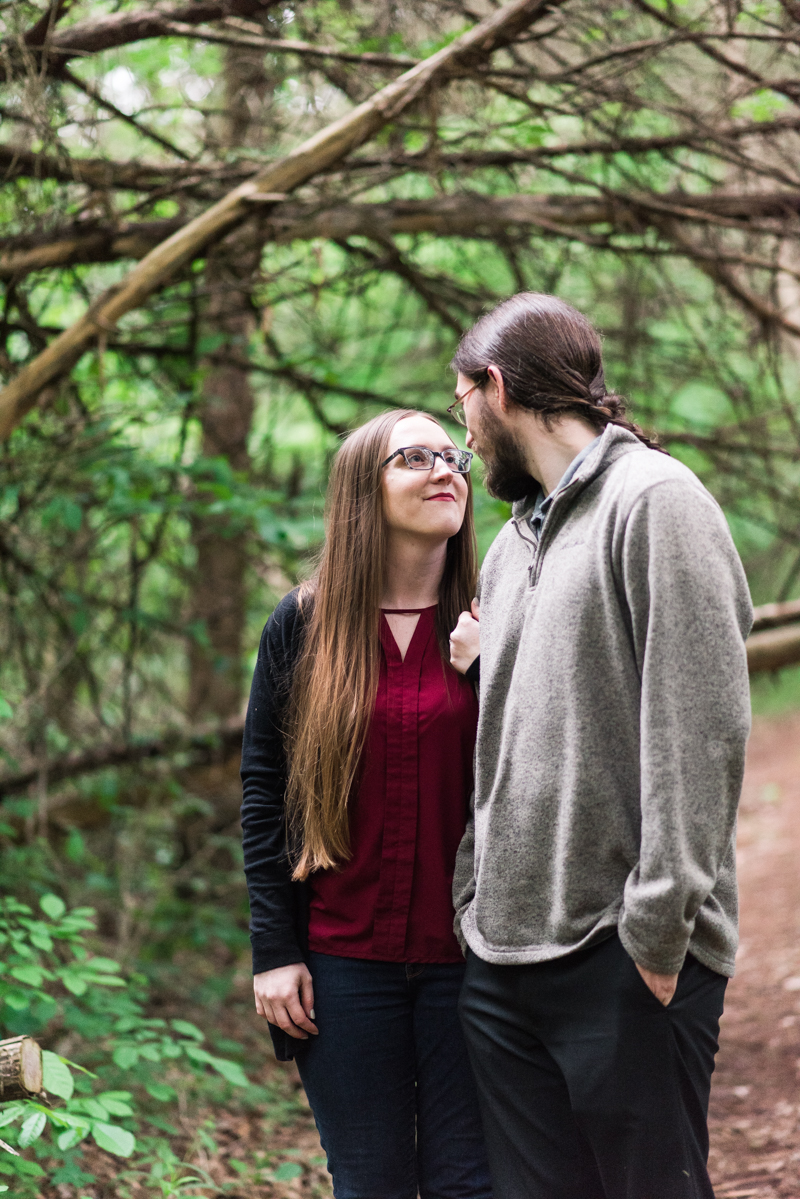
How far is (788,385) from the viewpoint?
27.6ft

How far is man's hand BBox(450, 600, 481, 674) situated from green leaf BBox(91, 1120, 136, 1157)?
127 centimetres

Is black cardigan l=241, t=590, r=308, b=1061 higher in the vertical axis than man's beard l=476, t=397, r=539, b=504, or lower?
lower

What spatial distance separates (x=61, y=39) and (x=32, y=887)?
2.97 metres

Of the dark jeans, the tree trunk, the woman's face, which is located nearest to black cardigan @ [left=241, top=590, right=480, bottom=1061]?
the dark jeans

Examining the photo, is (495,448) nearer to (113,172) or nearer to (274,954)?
→ (274,954)

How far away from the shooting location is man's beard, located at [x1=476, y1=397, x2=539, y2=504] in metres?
1.89

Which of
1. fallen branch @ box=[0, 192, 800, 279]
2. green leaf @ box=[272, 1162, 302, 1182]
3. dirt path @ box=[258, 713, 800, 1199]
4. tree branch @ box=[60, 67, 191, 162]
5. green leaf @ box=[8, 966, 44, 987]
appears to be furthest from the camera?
fallen branch @ box=[0, 192, 800, 279]

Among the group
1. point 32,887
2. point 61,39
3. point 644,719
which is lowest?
point 32,887

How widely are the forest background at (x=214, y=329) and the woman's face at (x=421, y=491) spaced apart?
1.88 ft

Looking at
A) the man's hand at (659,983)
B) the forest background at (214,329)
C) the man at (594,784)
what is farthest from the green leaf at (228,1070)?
the man's hand at (659,983)

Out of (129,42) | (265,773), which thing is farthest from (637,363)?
(265,773)

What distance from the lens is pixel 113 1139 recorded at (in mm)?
2154

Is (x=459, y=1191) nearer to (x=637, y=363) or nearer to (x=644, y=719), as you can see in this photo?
(x=644, y=719)

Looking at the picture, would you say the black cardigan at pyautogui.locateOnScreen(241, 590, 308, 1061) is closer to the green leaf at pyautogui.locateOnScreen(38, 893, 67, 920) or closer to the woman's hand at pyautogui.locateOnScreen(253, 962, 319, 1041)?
the woman's hand at pyautogui.locateOnScreen(253, 962, 319, 1041)
